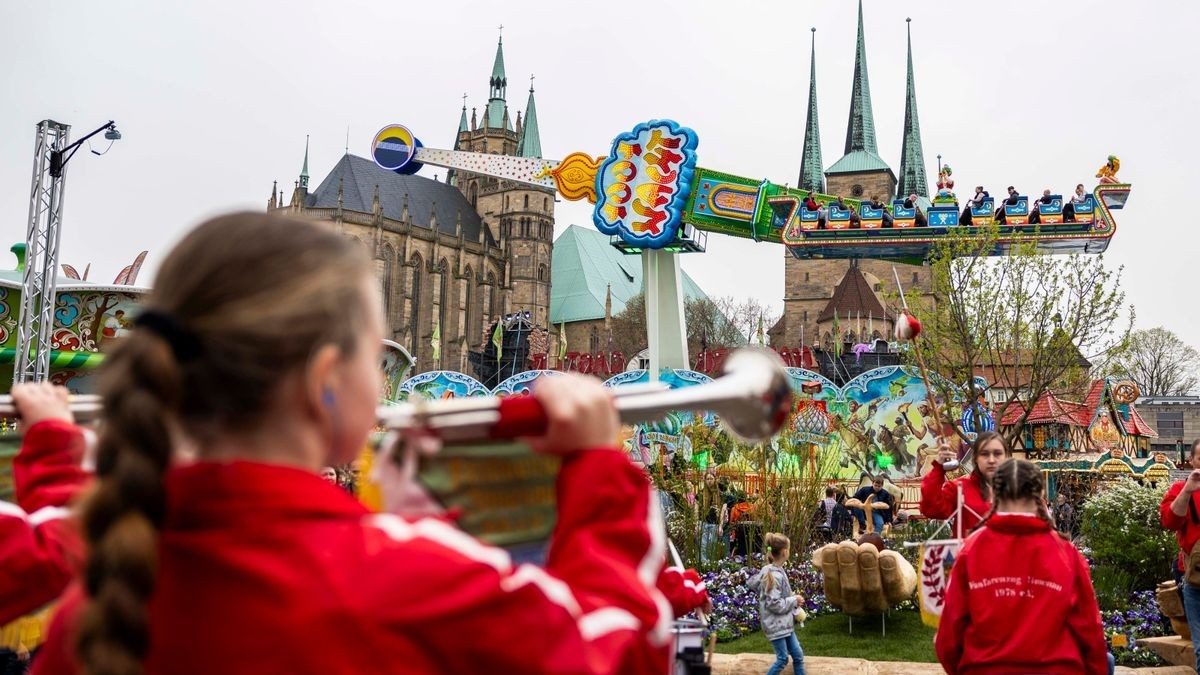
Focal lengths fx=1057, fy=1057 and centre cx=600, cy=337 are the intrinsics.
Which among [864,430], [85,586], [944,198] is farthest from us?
[864,430]

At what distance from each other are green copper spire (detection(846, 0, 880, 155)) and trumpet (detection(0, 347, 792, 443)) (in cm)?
7286

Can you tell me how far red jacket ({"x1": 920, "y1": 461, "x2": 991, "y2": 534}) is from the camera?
214 inches

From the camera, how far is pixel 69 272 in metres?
27.5

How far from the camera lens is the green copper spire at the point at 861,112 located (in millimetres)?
71125

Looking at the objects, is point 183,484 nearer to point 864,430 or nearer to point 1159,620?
point 1159,620

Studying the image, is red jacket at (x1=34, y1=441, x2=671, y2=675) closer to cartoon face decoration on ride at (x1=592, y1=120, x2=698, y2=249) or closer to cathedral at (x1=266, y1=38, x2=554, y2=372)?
cartoon face decoration on ride at (x1=592, y1=120, x2=698, y2=249)

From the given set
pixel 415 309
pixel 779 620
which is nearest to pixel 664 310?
pixel 779 620

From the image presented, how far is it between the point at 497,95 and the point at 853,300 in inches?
1431

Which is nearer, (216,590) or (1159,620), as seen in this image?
(216,590)

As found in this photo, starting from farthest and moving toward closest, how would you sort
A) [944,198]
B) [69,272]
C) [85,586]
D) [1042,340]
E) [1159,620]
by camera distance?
[69,272] < [944,198] < [1042,340] < [1159,620] < [85,586]

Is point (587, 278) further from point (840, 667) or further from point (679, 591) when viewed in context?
point (679, 591)

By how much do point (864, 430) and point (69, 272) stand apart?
67.1 feet

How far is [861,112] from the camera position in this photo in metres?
71.4

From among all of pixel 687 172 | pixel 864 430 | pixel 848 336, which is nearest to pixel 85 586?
pixel 687 172
